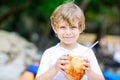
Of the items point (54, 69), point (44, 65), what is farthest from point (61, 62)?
point (44, 65)

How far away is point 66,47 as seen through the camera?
140 inches

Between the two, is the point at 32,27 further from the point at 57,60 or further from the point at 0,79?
the point at 57,60

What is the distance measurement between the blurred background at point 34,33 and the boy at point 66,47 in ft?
4.67

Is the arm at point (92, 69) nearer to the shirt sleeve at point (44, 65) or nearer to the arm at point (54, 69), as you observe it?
the arm at point (54, 69)

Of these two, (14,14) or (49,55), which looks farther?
(14,14)

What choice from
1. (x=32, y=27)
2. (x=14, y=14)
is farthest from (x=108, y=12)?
(x=32, y=27)

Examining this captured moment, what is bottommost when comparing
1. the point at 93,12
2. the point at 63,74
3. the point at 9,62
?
the point at 93,12

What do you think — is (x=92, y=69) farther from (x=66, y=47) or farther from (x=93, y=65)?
(x=66, y=47)

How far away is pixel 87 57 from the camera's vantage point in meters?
3.50

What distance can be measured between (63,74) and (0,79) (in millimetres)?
5964

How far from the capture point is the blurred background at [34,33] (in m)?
10.4

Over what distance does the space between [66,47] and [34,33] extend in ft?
51.5

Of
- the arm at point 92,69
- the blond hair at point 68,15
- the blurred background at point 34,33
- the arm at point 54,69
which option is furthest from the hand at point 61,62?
the blurred background at point 34,33

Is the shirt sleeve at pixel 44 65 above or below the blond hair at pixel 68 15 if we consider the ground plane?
below
